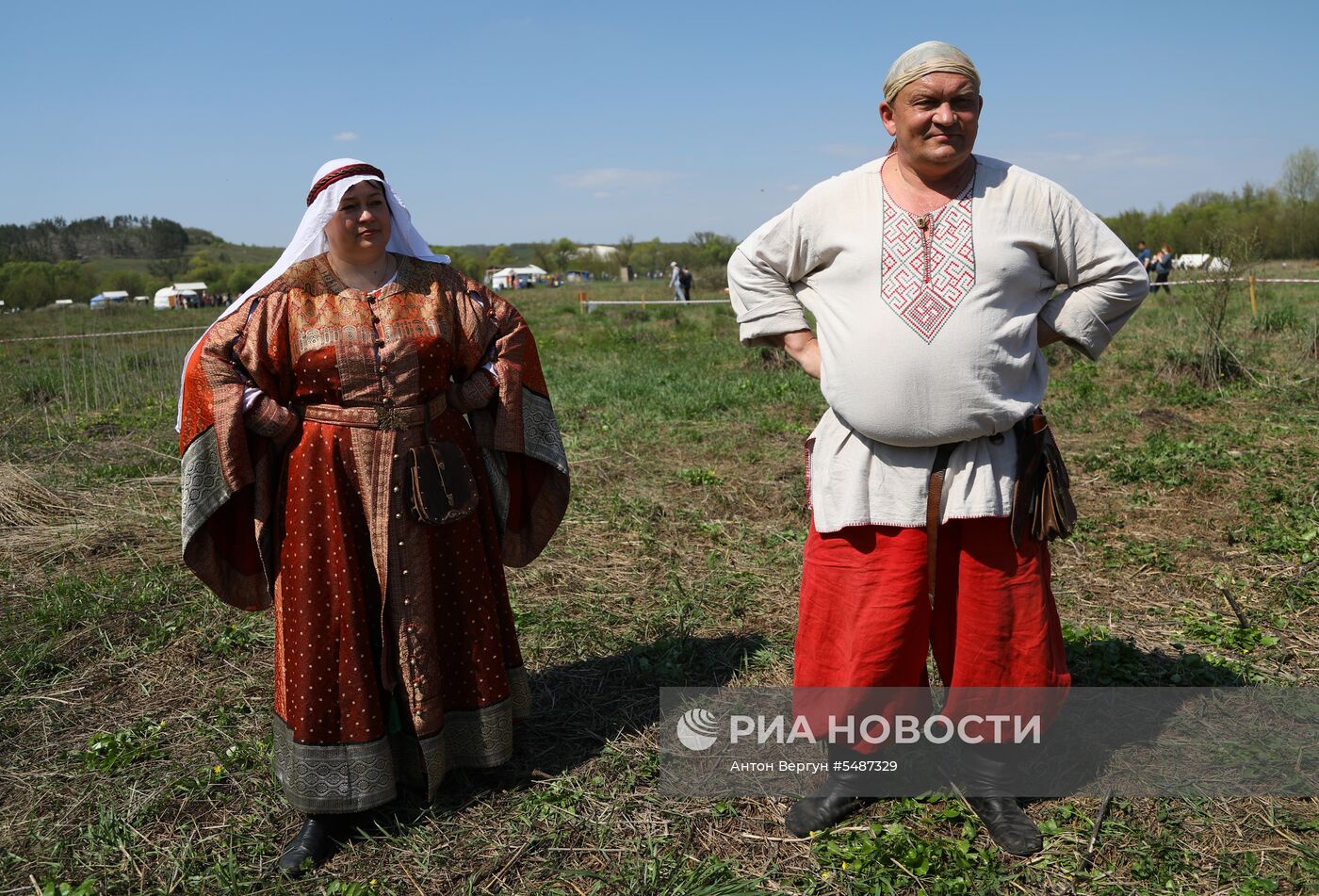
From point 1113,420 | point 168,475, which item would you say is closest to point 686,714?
point 168,475

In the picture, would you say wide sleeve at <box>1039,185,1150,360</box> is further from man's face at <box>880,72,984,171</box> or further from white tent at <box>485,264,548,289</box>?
white tent at <box>485,264,548,289</box>

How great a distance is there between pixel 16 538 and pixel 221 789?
2884 millimetres

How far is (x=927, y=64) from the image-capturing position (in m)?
2.27

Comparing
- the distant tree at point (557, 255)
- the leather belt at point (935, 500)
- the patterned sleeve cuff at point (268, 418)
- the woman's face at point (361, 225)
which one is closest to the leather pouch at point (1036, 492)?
the leather belt at point (935, 500)

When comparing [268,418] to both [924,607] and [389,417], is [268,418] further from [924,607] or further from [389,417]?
[924,607]

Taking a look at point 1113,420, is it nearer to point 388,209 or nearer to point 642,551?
point 642,551

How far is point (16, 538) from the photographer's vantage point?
495 centimetres

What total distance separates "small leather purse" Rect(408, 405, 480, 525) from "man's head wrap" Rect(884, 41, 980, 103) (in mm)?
1512

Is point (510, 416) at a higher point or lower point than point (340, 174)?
lower

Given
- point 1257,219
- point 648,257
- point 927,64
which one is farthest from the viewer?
point 648,257

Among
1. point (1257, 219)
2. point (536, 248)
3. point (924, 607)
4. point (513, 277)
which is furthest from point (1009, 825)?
point (536, 248)

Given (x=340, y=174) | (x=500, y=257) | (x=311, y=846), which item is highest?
(x=500, y=257)

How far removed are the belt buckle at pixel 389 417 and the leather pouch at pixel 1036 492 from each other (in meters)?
1.65

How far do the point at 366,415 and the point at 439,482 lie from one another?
0.89 feet
